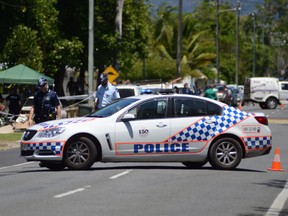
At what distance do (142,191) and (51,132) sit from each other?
143 inches

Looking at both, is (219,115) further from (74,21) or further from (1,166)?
(74,21)

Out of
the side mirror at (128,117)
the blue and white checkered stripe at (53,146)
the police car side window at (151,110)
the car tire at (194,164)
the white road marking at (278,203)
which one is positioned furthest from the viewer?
the car tire at (194,164)

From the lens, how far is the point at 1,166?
66.3 feet

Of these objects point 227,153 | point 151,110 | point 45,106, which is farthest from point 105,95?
point 227,153

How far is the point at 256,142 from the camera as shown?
18.1 meters

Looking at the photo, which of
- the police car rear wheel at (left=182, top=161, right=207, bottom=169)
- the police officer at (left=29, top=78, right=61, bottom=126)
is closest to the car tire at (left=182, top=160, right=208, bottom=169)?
the police car rear wheel at (left=182, top=161, right=207, bottom=169)

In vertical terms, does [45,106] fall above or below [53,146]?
above

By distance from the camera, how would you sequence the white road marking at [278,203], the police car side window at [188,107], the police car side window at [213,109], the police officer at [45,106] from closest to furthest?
the white road marking at [278,203], the police car side window at [188,107], the police car side window at [213,109], the police officer at [45,106]

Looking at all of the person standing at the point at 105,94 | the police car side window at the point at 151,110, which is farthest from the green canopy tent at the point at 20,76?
the police car side window at the point at 151,110

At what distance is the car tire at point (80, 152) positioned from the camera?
17.2 meters

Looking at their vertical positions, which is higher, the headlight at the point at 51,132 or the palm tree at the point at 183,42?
the palm tree at the point at 183,42

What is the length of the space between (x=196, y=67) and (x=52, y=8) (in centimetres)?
4494

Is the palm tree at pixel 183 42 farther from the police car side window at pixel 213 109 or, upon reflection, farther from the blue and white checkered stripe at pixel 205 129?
the blue and white checkered stripe at pixel 205 129

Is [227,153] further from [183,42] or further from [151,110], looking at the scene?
[183,42]
